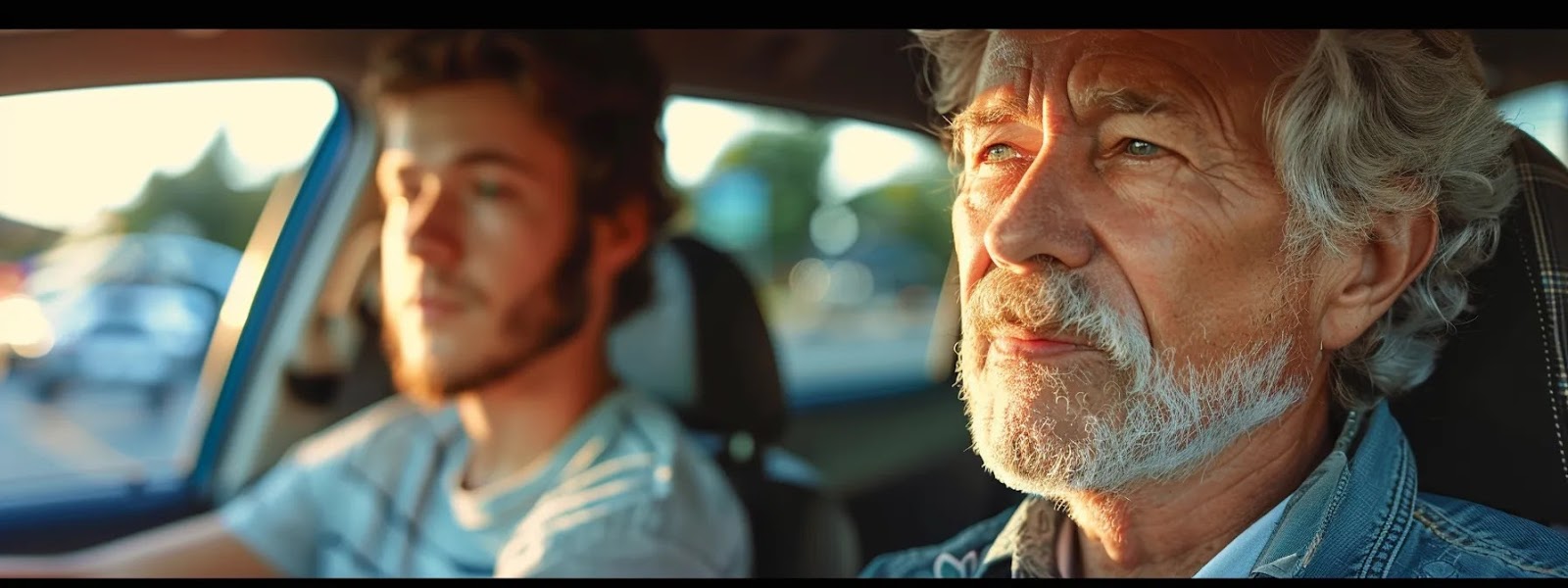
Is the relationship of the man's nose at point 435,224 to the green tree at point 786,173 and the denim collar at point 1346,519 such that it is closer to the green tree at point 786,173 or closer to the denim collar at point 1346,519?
the green tree at point 786,173

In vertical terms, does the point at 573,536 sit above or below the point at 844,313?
below

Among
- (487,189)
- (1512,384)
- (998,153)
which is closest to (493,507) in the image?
(487,189)

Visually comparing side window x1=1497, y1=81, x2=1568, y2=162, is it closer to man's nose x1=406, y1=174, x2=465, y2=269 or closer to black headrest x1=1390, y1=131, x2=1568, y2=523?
black headrest x1=1390, y1=131, x2=1568, y2=523

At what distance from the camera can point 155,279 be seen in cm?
253

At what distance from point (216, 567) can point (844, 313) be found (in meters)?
1.50

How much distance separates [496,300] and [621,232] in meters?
0.29

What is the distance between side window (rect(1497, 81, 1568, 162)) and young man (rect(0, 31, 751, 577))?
1401 millimetres

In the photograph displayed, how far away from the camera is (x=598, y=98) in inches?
91.2

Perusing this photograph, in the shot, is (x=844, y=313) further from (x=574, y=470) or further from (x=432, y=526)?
(x=432, y=526)

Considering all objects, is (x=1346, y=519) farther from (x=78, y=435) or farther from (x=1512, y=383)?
(x=78, y=435)

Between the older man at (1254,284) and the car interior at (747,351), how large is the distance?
0.07 metres

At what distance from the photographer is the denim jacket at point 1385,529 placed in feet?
4.48

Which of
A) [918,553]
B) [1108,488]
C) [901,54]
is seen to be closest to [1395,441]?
[1108,488]

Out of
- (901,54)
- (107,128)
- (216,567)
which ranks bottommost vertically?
(216,567)
